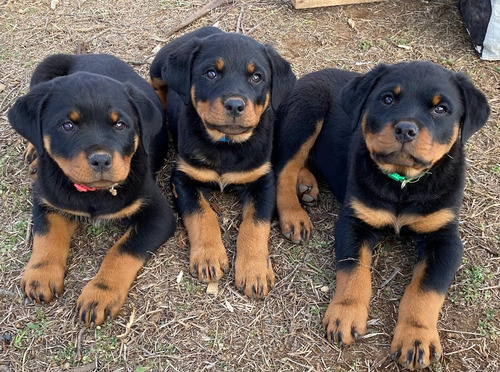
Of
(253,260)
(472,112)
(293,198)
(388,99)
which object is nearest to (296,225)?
(293,198)

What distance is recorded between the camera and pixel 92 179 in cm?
318

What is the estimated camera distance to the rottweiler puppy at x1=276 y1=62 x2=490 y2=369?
3154 millimetres

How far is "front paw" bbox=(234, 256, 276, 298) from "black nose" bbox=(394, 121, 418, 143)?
1.21m

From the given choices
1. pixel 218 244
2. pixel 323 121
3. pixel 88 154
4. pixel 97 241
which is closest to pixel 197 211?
pixel 218 244

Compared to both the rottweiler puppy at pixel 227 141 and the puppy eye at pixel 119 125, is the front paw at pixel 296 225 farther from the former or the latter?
the puppy eye at pixel 119 125

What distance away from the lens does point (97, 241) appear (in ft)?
12.8

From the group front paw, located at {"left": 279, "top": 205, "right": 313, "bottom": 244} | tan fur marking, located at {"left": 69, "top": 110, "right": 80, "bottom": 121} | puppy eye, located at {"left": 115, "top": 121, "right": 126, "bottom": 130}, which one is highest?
tan fur marking, located at {"left": 69, "top": 110, "right": 80, "bottom": 121}

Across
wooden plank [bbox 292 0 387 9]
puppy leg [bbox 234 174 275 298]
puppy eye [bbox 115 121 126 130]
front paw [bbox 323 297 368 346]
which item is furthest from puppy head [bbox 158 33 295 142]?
wooden plank [bbox 292 0 387 9]

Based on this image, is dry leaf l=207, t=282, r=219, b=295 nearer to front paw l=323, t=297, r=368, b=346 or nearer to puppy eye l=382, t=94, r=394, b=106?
front paw l=323, t=297, r=368, b=346

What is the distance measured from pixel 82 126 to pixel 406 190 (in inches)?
78.8

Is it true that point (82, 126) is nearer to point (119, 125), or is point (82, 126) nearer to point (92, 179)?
point (119, 125)

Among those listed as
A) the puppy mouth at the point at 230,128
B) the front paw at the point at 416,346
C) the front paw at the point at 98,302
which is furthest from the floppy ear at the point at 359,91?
the front paw at the point at 98,302

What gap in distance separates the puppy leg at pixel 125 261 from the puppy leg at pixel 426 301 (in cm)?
162

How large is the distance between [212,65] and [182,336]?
67.6 inches
